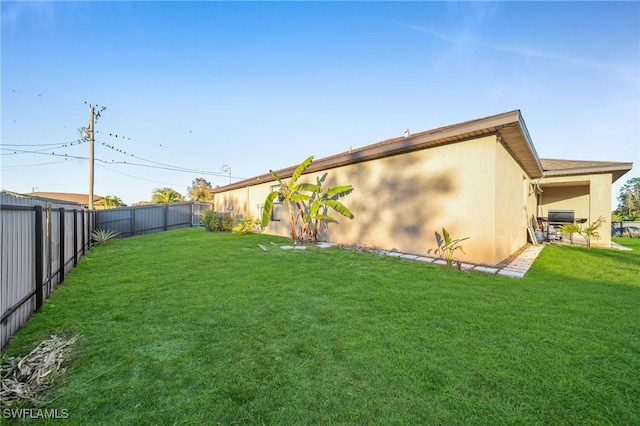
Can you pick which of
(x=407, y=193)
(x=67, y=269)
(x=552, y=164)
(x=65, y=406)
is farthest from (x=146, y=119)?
(x=552, y=164)

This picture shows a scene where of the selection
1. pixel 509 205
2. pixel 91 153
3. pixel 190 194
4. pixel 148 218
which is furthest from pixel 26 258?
pixel 190 194

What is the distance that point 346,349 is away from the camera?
7.95 ft

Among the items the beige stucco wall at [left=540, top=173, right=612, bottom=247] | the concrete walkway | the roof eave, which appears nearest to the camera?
the concrete walkway

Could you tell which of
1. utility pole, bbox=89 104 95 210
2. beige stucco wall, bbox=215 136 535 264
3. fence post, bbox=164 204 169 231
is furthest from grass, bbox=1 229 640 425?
fence post, bbox=164 204 169 231

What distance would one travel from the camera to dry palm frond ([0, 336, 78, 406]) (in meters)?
1.78

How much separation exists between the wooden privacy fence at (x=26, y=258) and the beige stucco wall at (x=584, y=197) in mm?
15216

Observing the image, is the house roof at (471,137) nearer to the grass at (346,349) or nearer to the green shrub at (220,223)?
the grass at (346,349)

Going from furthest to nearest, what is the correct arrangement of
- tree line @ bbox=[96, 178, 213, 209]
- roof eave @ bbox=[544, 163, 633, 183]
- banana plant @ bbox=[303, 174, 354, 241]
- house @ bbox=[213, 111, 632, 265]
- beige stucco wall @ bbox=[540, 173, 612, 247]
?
tree line @ bbox=[96, 178, 213, 209] → beige stucco wall @ bbox=[540, 173, 612, 247] → roof eave @ bbox=[544, 163, 633, 183] → banana plant @ bbox=[303, 174, 354, 241] → house @ bbox=[213, 111, 632, 265]

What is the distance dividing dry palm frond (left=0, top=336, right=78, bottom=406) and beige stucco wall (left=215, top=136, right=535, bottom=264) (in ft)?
22.7

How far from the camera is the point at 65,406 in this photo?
1731 millimetres

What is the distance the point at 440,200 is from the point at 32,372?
282 inches

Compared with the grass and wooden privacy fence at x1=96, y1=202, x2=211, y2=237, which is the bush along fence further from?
wooden privacy fence at x1=96, y1=202, x2=211, y2=237

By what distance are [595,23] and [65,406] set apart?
12.8 metres

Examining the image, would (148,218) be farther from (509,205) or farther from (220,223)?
(509,205)
